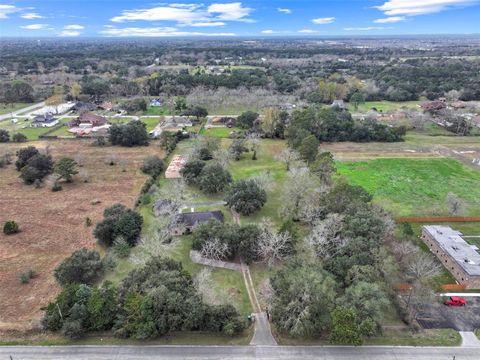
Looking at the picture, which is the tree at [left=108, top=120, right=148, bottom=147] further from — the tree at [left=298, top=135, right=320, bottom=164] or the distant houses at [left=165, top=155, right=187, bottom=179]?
the tree at [left=298, top=135, right=320, bottom=164]

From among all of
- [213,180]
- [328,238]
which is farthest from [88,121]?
[328,238]

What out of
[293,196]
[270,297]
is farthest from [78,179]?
[270,297]

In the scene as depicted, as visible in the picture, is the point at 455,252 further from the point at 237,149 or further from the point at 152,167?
the point at 152,167

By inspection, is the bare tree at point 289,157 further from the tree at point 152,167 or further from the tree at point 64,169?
the tree at point 64,169

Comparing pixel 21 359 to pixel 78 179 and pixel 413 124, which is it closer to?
pixel 78 179

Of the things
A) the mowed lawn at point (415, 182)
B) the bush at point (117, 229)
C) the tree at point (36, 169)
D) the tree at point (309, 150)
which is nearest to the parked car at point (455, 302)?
the mowed lawn at point (415, 182)
